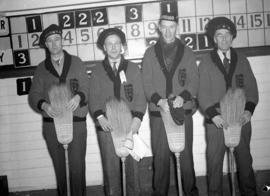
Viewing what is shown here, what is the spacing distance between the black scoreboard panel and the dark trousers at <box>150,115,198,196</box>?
81cm

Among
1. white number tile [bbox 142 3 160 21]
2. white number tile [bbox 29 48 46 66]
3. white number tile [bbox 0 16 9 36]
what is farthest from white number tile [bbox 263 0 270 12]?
white number tile [bbox 0 16 9 36]

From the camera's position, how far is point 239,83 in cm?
236

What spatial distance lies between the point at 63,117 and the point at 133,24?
1.08m

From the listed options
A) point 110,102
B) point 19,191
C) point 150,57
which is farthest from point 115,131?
point 19,191

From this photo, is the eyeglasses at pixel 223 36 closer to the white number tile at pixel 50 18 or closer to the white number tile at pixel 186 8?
the white number tile at pixel 186 8

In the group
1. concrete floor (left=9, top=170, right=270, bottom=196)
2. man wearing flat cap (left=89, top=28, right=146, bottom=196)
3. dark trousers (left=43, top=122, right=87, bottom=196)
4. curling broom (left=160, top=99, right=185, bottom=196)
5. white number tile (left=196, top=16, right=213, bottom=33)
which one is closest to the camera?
curling broom (left=160, top=99, right=185, bottom=196)

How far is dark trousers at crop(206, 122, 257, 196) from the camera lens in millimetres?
2375

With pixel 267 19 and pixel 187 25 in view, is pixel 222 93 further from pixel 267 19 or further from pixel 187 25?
pixel 267 19

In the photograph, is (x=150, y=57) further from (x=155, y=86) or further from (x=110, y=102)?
(x=110, y=102)

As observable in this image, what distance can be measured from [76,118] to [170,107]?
0.73 meters

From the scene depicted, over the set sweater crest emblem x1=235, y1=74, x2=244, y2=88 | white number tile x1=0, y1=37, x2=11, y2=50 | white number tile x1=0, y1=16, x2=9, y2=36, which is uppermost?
white number tile x1=0, y1=16, x2=9, y2=36

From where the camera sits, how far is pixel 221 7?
111 inches

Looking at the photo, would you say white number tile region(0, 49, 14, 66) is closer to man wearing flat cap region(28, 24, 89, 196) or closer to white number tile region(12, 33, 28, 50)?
white number tile region(12, 33, 28, 50)

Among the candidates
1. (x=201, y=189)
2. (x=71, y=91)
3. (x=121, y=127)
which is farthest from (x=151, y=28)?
(x=201, y=189)
